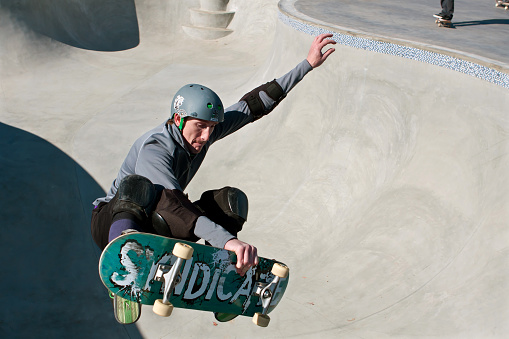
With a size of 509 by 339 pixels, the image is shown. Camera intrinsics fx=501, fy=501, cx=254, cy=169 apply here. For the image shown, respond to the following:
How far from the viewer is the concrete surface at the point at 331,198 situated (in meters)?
5.26

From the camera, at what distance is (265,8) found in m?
16.5

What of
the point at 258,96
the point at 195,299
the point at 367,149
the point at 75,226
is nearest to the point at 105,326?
the point at 75,226

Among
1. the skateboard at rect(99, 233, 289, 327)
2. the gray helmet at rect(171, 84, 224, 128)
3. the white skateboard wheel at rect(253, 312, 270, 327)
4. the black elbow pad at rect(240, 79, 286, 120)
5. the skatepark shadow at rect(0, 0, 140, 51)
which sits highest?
the gray helmet at rect(171, 84, 224, 128)

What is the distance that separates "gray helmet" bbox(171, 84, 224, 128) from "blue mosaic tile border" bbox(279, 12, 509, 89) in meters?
3.62

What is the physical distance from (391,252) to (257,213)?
2527 mm

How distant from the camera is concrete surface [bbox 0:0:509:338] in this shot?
526cm

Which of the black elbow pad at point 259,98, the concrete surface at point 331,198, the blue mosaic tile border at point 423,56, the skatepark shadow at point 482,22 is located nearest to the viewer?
the black elbow pad at point 259,98

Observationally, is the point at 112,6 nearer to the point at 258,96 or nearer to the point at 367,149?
the point at 367,149

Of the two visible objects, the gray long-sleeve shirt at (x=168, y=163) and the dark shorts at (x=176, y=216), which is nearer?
the gray long-sleeve shirt at (x=168, y=163)

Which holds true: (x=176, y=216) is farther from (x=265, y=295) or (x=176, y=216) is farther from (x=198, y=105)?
(x=265, y=295)

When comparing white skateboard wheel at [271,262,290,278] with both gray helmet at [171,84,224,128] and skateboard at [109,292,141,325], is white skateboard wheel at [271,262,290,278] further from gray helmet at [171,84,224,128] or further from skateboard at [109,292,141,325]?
gray helmet at [171,84,224,128]

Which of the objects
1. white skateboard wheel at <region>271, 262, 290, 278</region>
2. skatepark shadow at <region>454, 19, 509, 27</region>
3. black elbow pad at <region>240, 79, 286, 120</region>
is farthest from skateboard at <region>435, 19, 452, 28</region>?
white skateboard wheel at <region>271, 262, 290, 278</region>

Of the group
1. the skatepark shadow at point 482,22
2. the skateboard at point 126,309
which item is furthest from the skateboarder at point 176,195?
the skatepark shadow at point 482,22

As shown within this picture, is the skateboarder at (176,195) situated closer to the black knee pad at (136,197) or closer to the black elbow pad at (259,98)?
the black knee pad at (136,197)
